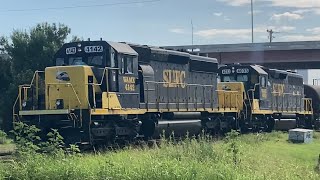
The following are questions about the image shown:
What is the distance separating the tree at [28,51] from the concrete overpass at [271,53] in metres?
22.4

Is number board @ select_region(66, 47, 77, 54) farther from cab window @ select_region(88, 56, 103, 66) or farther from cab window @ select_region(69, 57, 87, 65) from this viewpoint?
cab window @ select_region(88, 56, 103, 66)

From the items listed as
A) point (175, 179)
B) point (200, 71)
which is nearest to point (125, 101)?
point (200, 71)

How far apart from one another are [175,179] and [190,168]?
1.71ft

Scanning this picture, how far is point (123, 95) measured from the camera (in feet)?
54.7

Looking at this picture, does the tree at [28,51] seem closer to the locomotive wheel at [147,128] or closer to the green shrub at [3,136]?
the green shrub at [3,136]

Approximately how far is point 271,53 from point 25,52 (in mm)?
31013

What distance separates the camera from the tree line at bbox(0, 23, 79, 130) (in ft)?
102

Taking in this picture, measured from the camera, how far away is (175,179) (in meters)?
8.93

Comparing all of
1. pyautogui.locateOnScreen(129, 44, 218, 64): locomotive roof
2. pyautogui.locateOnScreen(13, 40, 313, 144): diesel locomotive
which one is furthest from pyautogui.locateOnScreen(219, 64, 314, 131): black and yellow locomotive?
pyautogui.locateOnScreen(129, 44, 218, 64): locomotive roof

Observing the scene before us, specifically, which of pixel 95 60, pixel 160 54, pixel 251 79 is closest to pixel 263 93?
pixel 251 79

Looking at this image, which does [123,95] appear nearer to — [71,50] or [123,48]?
[123,48]

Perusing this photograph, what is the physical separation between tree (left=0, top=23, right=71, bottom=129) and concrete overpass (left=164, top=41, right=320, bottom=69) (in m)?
22.4

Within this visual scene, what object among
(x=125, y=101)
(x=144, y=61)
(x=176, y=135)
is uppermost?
(x=144, y=61)

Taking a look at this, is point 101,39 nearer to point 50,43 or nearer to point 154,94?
point 154,94
